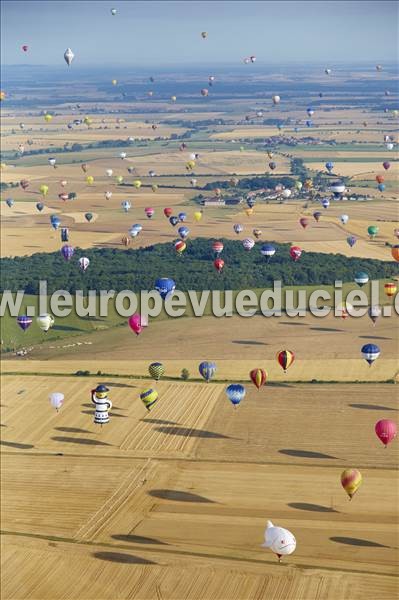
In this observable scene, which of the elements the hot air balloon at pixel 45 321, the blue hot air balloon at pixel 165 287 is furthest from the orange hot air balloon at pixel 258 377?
the blue hot air balloon at pixel 165 287

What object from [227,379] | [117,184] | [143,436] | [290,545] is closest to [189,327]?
[227,379]

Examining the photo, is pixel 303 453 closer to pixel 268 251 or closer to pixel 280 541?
pixel 280 541

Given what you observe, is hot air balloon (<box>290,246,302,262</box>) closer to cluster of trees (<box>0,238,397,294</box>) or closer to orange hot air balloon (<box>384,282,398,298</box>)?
cluster of trees (<box>0,238,397,294</box>)

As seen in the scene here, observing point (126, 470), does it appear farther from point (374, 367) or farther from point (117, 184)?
point (117, 184)

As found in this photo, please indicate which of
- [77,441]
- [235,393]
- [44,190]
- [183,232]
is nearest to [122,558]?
[77,441]

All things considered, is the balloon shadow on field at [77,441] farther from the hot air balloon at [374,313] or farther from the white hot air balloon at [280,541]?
the hot air balloon at [374,313]

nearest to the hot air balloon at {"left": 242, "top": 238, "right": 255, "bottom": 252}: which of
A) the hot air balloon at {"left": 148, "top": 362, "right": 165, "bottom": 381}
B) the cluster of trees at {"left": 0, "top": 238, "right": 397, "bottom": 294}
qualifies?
the cluster of trees at {"left": 0, "top": 238, "right": 397, "bottom": 294}

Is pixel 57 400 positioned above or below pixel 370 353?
below
